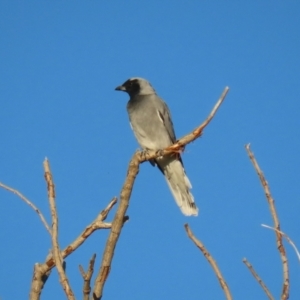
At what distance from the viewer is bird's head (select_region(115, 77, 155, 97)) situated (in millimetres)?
9387

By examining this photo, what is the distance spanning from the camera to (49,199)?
2.87 m

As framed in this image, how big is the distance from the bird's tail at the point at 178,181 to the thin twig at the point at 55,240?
4812mm

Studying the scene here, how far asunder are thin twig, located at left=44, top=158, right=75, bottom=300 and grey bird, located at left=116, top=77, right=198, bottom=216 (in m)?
4.74

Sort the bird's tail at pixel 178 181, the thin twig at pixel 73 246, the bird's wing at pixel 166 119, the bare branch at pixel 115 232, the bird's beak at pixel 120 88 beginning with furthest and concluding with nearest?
the bird's beak at pixel 120 88 < the bird's wing at pixel 166 119 < the bird's tail at pixel 178 181 < the thin twig at pixel 73 246 < the bare branch at pixel 115 232

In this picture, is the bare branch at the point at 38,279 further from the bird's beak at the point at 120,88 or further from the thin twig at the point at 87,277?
the bird's beak at the point at 120,88

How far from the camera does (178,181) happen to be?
26.9 ft

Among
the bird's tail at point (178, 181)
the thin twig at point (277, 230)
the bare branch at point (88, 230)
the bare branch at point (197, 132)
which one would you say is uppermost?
the bird's tail at point (178, 181)

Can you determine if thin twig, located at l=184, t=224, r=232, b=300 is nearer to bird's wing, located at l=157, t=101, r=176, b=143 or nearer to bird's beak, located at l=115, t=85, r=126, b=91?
bird's wing, located at l=157, t=101, r=176, b=143

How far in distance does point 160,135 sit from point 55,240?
5.73 meters

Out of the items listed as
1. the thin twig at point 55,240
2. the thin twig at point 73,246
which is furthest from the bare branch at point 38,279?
A: the thin twig at point 55,240

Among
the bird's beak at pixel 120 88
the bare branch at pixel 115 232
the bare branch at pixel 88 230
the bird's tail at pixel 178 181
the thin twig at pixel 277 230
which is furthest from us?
the bird's beak at pixel 120 88

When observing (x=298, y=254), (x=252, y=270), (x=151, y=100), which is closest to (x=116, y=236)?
(x=252, y=270)

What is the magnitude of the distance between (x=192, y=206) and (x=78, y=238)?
3698 millimetres

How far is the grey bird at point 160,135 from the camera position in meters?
7.89
